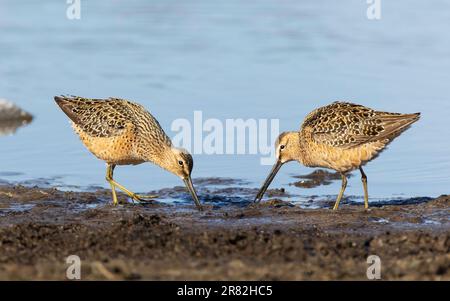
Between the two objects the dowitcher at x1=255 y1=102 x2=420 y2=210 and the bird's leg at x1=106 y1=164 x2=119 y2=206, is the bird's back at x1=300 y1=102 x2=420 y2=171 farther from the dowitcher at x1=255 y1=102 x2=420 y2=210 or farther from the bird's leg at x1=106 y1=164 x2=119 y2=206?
the bird's leg at x1=106 y1=164 x2=119 y2=206

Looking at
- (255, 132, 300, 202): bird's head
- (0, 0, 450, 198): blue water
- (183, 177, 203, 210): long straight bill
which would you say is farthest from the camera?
(0, 0, 450, 198): blue water

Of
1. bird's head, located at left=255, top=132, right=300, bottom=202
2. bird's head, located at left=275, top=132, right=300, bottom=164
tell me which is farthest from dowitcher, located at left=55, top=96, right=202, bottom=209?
bird's head, located at left=275, top=132, right=300, bottom=164

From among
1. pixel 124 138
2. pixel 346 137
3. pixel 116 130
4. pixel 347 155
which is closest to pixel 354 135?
pixel 346 137

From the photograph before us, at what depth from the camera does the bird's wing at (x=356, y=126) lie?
36.8 feet

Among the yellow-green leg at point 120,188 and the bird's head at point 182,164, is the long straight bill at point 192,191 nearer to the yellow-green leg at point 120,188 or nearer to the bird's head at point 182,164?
the bird's head at point 182,164

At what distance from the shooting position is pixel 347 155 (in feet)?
37.2

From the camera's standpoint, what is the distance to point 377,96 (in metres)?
15.0

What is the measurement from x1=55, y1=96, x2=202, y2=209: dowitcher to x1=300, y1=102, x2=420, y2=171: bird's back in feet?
5.01

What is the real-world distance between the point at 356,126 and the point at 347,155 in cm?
32

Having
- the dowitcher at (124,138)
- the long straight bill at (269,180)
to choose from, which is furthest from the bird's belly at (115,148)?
the long straight bill at (269,180)

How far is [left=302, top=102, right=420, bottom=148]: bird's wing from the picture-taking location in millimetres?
11211

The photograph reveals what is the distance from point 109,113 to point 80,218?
185 centimetres

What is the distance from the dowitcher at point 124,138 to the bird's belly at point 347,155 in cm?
153
